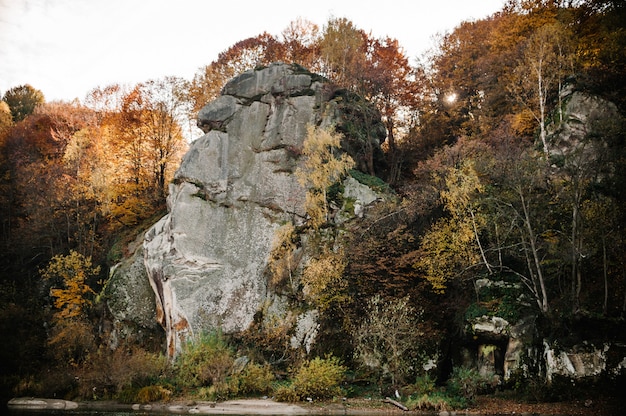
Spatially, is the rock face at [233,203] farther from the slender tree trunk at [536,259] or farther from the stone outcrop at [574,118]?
the stone outcrop at [574,118]

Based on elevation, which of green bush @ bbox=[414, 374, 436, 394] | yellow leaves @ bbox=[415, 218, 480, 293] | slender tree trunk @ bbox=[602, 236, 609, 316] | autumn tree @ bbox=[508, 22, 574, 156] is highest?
autumn tree @ bbox=[508, 22, 574, 156]

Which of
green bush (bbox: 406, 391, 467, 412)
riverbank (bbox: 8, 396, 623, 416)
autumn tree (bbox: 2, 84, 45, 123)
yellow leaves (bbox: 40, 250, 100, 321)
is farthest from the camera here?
autumn tree (bbox: 2, 84, 45, 123)

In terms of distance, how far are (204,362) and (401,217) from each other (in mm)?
14321

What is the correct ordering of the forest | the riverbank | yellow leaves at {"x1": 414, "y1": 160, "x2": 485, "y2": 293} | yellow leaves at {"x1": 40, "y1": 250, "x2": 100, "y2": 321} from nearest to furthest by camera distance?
the riverbank, the forest, yellow leaves at {"x1": 414, "y1": 160, "x2": 485, "y2": 293}, yellow leaves at {"x1": 40, "y1": 250, "x2": 100, "y2": 321}

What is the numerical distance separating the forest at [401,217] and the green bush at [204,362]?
0.13 metres

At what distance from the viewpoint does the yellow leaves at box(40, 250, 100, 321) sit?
31578 mm

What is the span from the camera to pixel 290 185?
33250 millimetres

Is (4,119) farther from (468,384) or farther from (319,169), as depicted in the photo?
(468,384)

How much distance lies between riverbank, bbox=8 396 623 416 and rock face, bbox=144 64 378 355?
22.0 feet

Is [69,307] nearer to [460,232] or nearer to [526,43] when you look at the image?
[460,232]

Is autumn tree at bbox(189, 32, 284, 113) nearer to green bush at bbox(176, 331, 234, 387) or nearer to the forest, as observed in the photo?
the forest

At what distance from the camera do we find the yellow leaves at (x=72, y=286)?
1243 inches

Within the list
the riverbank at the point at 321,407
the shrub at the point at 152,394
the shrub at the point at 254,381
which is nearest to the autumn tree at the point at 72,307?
the riverbank at the point at 321,407

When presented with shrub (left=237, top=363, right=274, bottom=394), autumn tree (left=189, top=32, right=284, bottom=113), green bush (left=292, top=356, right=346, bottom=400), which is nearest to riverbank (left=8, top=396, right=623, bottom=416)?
green bush (left=292, top=356, right=346, bottom=400)
